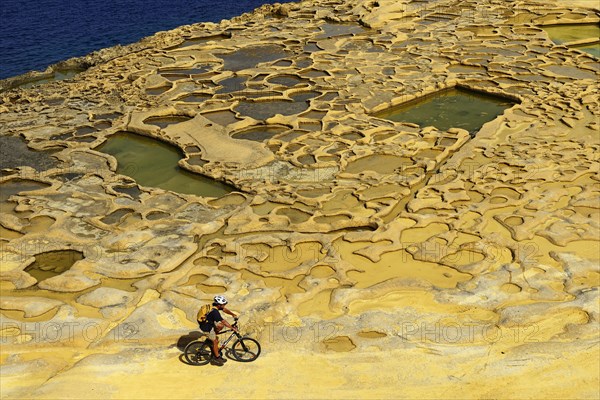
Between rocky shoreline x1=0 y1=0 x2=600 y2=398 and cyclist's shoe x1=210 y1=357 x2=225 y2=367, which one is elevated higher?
cyclist's shoe x1=210 y1=357 x2=225 y2=367

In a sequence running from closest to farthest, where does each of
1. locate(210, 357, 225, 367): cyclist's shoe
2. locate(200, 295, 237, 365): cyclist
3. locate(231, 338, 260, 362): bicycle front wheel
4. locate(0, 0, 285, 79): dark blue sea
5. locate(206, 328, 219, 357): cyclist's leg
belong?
locate(200, 295, 237, 365): cyclist
locate(206, 328, 219, 357): cyclist's leg
locate(210, 357, 225, 367): cyclist's shoe
locate(231, 338, 260, 362): bicycle front wheel
locate(0, 0, 285, 79): dark blue sea

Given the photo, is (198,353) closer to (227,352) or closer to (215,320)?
(227,352)

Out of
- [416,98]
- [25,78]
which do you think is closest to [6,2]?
[25,78]

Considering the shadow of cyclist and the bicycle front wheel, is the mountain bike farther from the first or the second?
the shadow of cyclist

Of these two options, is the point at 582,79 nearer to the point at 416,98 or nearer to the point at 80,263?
the point at 416,98

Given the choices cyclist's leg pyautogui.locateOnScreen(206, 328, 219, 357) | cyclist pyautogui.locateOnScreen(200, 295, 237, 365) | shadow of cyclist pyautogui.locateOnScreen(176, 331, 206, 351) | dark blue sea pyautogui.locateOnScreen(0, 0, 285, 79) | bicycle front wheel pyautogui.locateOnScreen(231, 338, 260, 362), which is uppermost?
cyclist pyautogui.locateOnScreen(200, 295, 237, 365)

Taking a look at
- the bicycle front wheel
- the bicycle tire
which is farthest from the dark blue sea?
the bicycle front wheel

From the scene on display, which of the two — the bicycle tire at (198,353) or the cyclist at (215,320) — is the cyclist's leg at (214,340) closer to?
the cyclist at (215,320)

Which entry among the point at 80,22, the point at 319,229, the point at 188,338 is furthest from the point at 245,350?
the point at 80,22
